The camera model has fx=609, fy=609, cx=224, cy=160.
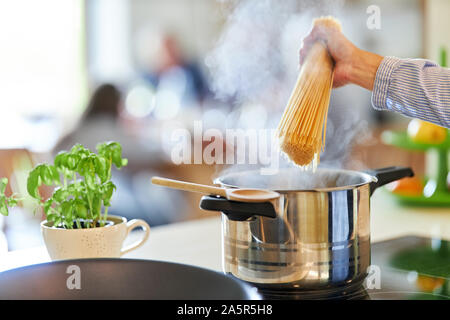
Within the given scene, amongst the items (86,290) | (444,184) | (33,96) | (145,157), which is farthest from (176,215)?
(86,290)

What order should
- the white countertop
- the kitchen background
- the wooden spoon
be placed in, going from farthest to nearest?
1. the kitchen background
2. the white countertop
3. the wooden spoon

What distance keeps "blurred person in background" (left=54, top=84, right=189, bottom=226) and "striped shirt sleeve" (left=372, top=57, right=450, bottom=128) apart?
1.88 m

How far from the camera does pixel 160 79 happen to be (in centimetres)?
484

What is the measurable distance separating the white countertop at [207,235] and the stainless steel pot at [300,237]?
240 millimetres

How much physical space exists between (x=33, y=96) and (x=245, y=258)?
485cm

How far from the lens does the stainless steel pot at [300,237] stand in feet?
2.25

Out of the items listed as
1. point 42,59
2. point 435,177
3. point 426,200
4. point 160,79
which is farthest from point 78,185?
point 42,59

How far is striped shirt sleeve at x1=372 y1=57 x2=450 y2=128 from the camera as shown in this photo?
35.8 inches

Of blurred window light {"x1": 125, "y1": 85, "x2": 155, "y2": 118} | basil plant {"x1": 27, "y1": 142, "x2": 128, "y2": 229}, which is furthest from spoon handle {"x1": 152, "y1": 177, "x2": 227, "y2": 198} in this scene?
blurred window light {"x1": 125, "y1": 85, "x2": 155, "y2": 118}

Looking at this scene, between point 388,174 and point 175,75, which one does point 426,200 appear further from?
point 175,75

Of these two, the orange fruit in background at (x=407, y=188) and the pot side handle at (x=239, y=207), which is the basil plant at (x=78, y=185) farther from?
the orange fruit in background at (x=407, y=188)

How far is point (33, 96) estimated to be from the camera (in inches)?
206

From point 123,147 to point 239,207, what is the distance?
7.53 ft

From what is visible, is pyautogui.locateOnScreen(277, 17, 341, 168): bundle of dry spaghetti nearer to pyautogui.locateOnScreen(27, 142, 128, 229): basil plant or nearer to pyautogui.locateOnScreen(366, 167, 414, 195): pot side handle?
pyautogui.locateOnScreen(366, 167, 414, 195): pot side handle
